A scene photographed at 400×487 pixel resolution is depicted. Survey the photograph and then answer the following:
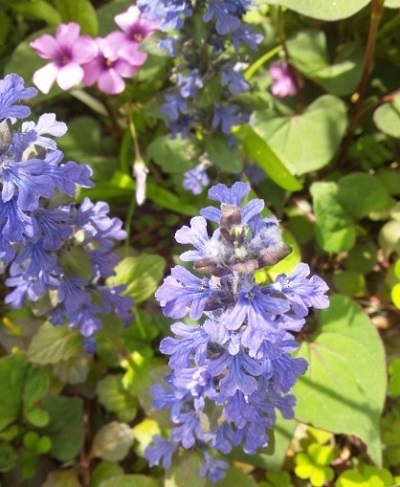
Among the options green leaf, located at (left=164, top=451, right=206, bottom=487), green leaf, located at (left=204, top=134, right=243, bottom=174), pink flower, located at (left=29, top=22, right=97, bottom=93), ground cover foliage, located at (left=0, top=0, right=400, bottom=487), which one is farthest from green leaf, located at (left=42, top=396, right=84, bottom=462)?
pink flower, located at (left=29, top=22, right=97, bottom=93)

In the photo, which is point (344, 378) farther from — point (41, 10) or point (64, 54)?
point (41, 10)

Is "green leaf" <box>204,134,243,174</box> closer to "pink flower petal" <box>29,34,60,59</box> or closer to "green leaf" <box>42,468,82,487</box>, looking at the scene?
"pink flower petal" <box>29,34,60,59</box>

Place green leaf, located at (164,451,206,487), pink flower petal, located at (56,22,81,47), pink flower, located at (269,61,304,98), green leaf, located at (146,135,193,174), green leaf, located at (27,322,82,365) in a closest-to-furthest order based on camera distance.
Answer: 1. green leaf, located at (164,451,206,487)
2. green leaf, located at (27,322,82,365)
3. pink flower petal, located at (56,22,81,47)
4. green leaf, located at (146,135,193,174)
5. pink flower, located at (269,61,304,98)

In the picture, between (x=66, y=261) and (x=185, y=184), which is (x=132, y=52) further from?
(x=66, y=261)

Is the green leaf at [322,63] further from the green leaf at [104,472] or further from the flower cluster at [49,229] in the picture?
the green leaf at [104,472]

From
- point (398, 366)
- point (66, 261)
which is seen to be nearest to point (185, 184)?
point (66, 261)

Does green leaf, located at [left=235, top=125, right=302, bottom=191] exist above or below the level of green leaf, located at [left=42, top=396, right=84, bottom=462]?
above

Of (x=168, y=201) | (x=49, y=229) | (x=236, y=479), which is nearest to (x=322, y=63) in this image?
(x=168, y=201)
